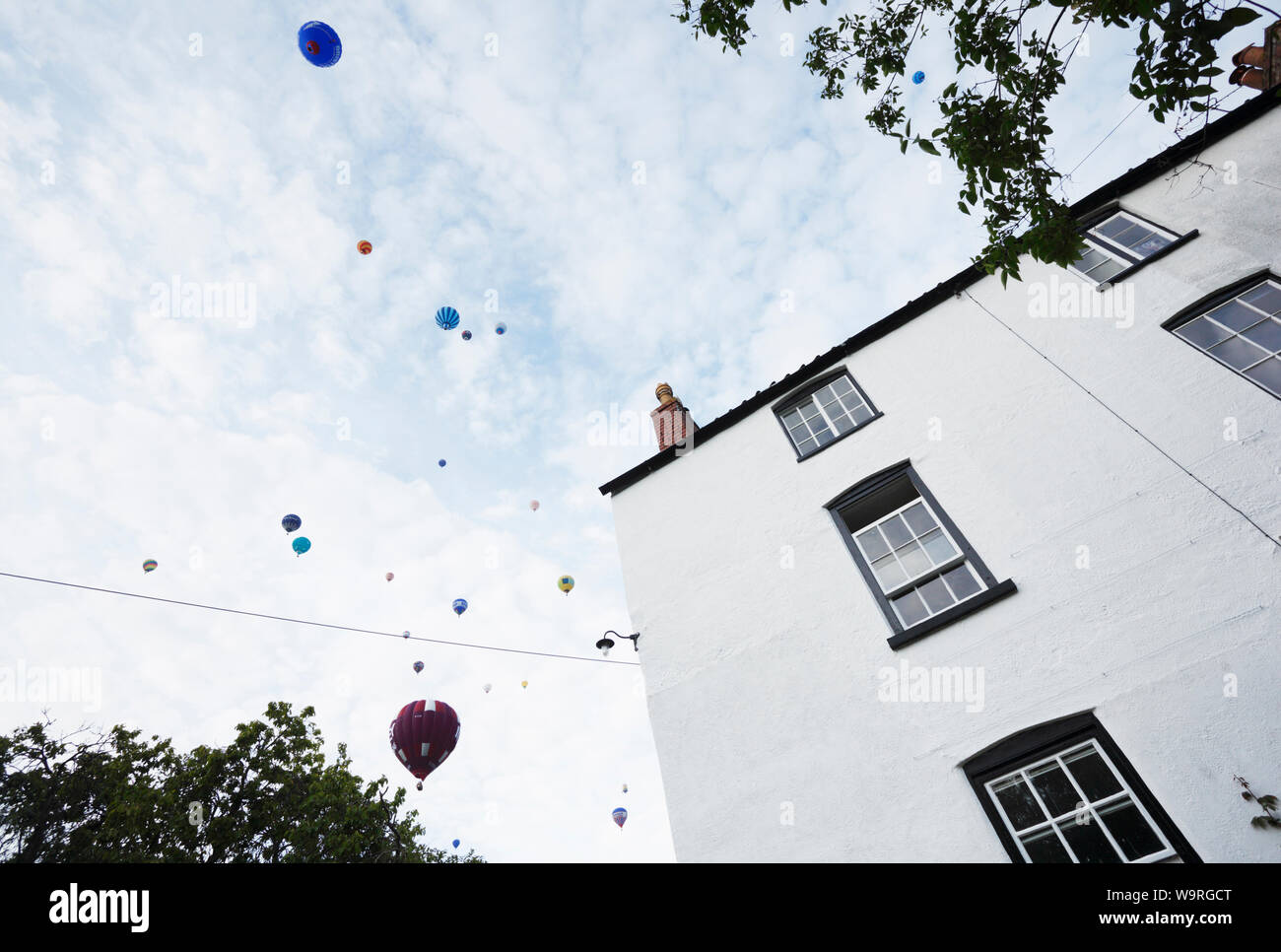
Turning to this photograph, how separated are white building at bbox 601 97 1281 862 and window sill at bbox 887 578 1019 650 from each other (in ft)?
0.08

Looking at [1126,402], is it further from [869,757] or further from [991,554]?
[869,757]

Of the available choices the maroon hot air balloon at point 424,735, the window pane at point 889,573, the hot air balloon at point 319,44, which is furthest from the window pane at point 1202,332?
the maroon hot air balloon at point 424,735

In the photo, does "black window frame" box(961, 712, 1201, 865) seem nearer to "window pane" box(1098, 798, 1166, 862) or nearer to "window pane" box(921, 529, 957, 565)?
"window pane" box(1098, 798, 1166, 862)

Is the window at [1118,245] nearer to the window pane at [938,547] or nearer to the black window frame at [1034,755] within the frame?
the window pane at [938,547]

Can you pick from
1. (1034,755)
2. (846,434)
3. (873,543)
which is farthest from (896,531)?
(1034,755)

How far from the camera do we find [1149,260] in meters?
8.14

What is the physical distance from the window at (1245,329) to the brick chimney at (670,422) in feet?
21.4

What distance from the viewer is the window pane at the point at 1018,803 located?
208 inches

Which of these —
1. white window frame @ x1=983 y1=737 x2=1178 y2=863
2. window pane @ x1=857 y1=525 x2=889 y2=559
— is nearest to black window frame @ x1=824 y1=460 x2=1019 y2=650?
window pane @ x1=857 y1=525 x2=889 y2=559

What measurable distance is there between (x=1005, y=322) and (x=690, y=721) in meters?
6.55

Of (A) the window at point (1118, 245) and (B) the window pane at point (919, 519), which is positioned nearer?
(B) the window pane at point (919, 519)

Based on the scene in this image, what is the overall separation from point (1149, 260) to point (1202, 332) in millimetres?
1466

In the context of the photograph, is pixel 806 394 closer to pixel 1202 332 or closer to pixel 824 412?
pixel 824 412

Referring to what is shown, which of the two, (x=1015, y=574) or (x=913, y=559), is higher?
(x=913, y=559)
